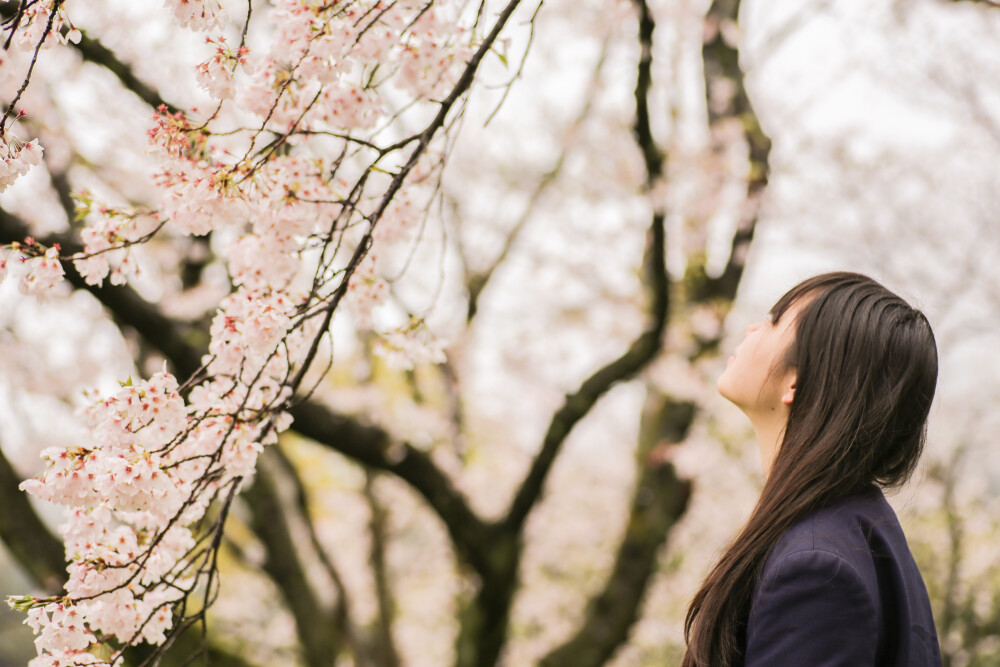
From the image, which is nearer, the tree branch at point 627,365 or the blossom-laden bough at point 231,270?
the blossom-laden bough at point 231,270

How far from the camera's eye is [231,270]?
151cm

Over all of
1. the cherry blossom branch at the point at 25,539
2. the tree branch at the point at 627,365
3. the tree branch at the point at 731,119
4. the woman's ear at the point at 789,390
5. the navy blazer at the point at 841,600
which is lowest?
the navy blazer at the point at 841,600

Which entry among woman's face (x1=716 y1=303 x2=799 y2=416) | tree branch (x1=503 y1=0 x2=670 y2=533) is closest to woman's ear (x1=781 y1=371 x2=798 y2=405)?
woman's face (x1=716 y1=303 x2=799 y2=416)

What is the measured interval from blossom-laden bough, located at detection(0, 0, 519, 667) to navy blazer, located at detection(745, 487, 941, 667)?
0.83 metres

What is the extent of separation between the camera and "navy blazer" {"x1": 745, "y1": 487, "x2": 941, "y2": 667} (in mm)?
1021

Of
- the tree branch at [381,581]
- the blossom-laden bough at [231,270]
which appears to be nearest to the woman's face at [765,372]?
the blossom-laden bough at [231,270]

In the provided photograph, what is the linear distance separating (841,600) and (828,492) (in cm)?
20

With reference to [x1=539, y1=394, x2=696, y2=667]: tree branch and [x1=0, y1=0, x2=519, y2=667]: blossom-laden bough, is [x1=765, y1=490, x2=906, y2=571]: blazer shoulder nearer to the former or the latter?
[x1=0, y1=0, x2=519, y2=667]: blossom-laden bough

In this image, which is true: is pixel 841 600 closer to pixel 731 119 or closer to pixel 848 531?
pixel 848 531

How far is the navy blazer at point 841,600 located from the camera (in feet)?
3.35

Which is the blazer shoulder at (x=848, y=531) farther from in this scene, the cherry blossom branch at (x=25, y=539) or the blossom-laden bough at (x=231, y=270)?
the cherry blossom branch at (x=25, y=539)

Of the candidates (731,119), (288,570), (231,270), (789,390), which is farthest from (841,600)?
(731,119)

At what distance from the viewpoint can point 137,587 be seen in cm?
128

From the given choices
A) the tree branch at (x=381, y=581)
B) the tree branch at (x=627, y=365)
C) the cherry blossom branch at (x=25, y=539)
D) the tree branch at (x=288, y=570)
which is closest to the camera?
the cherry blossom branch at (x=25, y=539)
